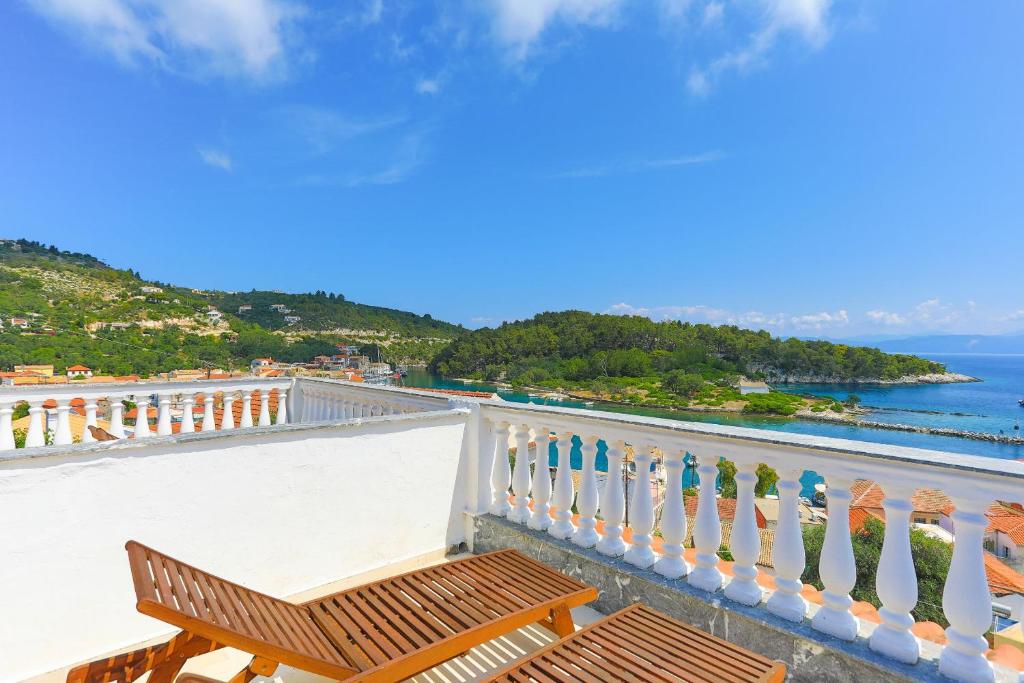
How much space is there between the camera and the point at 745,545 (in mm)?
2168

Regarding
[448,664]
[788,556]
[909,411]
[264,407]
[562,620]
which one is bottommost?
[909,411]

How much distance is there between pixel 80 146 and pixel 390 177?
29818 mm

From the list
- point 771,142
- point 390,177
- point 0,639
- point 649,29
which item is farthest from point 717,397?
point 0,639

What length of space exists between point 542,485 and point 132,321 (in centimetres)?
4129

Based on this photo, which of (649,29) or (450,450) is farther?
(649,29)

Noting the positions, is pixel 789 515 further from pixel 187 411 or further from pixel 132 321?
pixel 132 321

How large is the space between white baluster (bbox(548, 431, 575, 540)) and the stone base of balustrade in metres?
0.07

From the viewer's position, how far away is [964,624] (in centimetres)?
158

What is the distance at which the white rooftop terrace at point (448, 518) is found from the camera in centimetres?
170

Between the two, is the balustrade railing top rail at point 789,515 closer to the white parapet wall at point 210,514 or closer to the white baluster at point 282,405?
the white parapet wall at point 210,514

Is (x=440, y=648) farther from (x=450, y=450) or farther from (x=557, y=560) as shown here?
(x=450, y=450)

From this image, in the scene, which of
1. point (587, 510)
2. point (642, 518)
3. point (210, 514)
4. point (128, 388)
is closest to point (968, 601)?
point (642, 518)

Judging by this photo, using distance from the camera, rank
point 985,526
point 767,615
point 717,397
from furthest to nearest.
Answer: point 717,397
point 767,615
point 985,526

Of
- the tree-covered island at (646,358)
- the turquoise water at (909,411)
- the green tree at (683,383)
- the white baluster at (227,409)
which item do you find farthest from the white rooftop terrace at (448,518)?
the green tree at (683,383)
